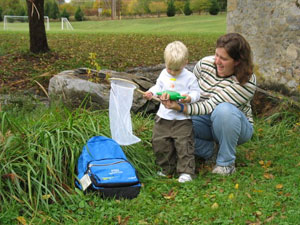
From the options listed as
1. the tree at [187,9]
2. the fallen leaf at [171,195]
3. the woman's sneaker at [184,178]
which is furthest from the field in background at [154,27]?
the fallen leaf at [171,195]

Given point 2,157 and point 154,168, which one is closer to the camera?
point 2,157

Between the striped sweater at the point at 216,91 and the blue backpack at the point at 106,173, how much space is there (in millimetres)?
740

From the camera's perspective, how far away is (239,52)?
3656 millimetres

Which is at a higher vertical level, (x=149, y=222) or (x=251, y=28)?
(x=251, y=28)

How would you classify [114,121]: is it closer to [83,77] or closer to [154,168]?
[154,168]

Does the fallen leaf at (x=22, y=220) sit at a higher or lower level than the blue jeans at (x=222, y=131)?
lower

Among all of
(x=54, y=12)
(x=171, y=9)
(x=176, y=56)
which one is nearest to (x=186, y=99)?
(x=176, y=56)

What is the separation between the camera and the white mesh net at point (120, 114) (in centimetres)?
360

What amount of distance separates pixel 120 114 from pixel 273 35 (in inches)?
142

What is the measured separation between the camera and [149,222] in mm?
3035

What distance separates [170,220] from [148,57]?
29.2 ft

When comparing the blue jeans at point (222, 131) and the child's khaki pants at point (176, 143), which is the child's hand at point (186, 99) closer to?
the child's khaki pants at point (176, 143)

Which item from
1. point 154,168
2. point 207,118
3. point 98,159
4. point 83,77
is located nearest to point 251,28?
point 83,77

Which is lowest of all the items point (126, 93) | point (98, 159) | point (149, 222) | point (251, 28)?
point (149, 222)
